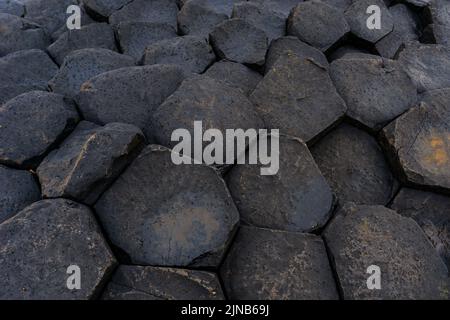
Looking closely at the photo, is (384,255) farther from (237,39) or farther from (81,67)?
(81,67)

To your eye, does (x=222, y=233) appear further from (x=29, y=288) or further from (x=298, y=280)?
(x=29, y=288)

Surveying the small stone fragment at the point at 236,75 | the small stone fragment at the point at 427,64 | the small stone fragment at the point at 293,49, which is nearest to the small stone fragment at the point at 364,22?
the small stone fragment at the point at 427,64

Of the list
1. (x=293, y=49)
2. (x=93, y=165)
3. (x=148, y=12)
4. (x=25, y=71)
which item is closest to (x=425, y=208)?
(x=293, y=49)

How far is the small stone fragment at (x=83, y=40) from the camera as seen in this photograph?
2.08m

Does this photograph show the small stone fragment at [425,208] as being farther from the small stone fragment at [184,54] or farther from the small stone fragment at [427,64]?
the small stone fragment at [184,54]

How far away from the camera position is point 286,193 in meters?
1.38

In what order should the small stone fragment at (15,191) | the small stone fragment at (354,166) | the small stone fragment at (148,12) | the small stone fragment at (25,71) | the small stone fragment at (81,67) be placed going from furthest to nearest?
the small stone fragment at (148,12) < the small stone fragment at (25,71) < the small stone fragment at (81,67) < the small stone fragment at (354,166) < the small stone fragment at (15,191)

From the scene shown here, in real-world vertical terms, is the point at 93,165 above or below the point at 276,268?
above

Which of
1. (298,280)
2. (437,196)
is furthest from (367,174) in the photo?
(298,280)

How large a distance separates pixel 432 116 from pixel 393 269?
70 centimetres

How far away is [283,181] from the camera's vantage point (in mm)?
1388

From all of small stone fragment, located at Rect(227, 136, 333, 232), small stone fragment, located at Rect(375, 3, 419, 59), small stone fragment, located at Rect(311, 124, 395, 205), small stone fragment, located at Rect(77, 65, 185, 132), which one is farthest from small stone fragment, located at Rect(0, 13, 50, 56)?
small stone fragment, located at Rect(375, 3, 419, 59)

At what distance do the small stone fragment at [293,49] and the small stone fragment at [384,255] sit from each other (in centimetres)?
78

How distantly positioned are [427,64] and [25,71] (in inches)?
74.7
